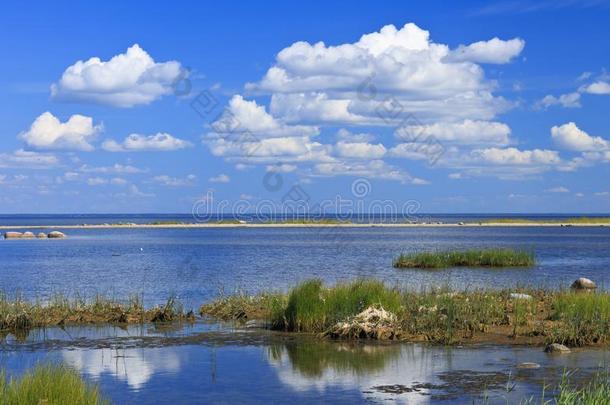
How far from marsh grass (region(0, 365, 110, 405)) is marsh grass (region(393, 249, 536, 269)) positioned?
4130cm

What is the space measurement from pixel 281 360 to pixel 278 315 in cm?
488

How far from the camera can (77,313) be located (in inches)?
1040

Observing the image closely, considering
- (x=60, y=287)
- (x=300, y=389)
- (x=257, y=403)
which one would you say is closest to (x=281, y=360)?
(x=300, y=389)

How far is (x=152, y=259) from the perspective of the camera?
63438 mm

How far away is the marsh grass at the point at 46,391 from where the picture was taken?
11.9 metres

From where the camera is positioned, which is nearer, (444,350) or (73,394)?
(73,394)

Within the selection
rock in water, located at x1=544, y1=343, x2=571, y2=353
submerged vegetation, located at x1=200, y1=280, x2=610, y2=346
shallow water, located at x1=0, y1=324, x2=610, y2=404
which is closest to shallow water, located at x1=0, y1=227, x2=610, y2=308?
submerged vegetation, located at x1=200, y1=280, x2=610, y2=346

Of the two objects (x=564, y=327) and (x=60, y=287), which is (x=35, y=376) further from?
(x=60, y=287)

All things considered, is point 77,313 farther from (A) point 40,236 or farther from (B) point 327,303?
(A) point 40,236

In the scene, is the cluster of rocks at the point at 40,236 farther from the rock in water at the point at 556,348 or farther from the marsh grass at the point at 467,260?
the rock in water at the point at 556,348

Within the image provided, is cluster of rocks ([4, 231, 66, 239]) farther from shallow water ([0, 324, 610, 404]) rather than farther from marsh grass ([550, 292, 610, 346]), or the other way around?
marsh grass ([550, 292, 610, 346])

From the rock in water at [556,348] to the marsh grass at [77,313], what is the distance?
1204 cm

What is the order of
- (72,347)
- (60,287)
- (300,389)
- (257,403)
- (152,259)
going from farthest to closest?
1. (152,259)
2. (60,287)
3. (72,347)
4. (300,389)
5. (257,403)

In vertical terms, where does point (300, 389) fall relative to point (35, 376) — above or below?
below
